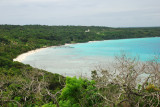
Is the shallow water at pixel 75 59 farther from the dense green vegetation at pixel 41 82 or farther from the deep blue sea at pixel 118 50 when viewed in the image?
the dense green vegetation at pixel 41 82

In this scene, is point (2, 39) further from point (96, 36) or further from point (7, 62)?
point (96, 36)

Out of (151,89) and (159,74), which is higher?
(159,74)

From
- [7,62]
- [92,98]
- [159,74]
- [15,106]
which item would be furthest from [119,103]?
[7,62]

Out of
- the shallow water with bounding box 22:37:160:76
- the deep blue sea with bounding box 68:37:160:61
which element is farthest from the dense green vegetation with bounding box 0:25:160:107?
the deep blue sea with bounding box 68:37:160:61

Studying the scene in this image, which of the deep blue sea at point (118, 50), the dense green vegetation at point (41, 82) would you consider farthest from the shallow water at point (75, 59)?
the dense green vegetation at point (41, 82)

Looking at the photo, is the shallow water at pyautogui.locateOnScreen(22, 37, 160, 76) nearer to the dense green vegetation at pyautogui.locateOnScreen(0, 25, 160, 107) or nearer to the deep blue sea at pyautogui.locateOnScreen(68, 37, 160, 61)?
the deep blue sea at pyautogui.locateOnScreen(68, 37, 160, 61)

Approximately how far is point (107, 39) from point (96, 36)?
220 inches

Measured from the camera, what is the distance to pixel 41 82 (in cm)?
1062

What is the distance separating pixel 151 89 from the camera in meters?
7.98

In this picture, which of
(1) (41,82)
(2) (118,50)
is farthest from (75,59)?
(1) (41,82)

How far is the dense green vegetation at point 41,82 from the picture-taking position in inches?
328

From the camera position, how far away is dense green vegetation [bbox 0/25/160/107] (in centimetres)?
834

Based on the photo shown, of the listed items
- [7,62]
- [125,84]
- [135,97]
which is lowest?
[7,62]

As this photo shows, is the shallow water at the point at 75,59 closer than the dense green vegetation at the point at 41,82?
No
